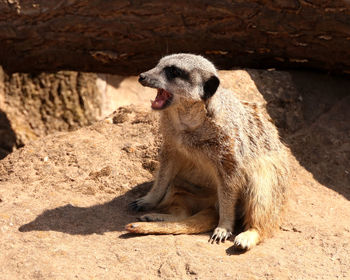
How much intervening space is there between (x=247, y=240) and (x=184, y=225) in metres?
0.38

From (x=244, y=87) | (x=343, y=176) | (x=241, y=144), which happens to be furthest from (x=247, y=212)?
(x=244, y=87)

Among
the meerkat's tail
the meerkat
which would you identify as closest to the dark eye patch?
the meerkat

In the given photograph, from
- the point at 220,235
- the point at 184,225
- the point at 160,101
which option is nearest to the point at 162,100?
the point at 160,101

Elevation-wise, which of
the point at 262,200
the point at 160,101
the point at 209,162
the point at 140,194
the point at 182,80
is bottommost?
the point at 140,194

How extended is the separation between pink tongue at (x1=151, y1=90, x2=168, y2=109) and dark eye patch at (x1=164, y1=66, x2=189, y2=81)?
0.37 feet

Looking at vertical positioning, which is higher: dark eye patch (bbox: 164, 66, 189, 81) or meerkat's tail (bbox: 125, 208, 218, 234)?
dark eye patch (bbox: 164, 66, 189, 81)

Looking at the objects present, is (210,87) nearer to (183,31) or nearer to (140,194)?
(140,194)

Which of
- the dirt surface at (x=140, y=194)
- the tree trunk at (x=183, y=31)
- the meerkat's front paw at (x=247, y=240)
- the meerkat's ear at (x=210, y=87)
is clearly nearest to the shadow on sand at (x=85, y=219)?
the dirt surface at (x=140, y=194)

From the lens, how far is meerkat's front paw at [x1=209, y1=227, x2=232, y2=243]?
3092 millimetres

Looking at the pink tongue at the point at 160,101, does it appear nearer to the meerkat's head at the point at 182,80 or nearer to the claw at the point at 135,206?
the meerkat's head at the point at 182,80

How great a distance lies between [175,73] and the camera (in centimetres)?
303

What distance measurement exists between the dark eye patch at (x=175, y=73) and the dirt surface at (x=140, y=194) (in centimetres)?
92

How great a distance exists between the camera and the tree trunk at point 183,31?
436 centimetres

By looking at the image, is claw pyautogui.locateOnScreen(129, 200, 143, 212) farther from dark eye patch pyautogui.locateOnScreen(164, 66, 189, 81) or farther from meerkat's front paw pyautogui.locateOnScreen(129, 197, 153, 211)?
dark eye patch pyautogui.locateOnScreen(164, 66, 189, 81)
